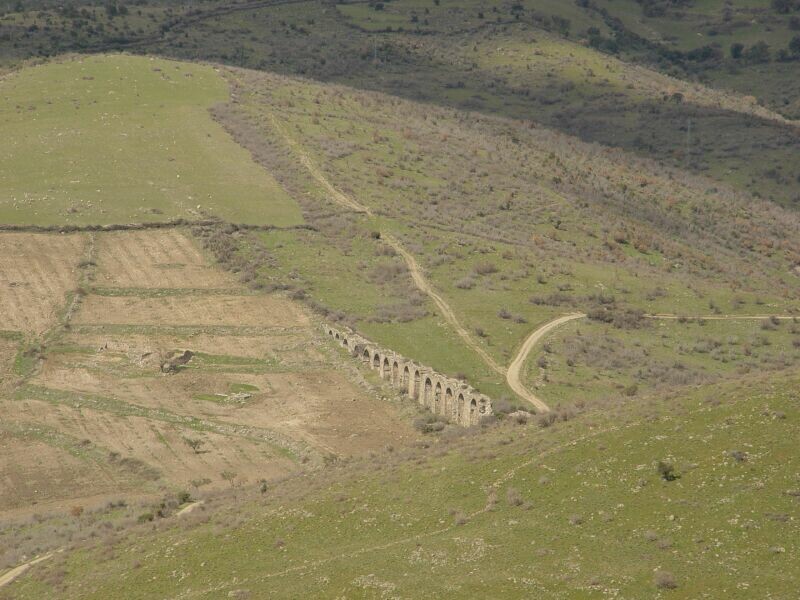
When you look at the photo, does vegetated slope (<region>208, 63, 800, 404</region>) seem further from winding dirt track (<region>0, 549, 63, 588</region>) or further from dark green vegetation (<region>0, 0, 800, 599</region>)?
winding dirt track (<region>0, 549, 63, 588</region>)

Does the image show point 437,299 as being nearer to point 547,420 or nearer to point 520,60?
point 547,420

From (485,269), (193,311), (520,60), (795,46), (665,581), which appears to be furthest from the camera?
(795,46)

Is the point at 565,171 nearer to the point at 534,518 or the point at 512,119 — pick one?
the point at 512,119

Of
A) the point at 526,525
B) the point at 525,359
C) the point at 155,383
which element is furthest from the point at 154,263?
the point at 526,525

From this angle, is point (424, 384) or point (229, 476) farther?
point (424, 384)

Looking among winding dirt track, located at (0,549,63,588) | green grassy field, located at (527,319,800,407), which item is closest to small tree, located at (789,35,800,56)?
green grassy field, located at (527,319,800,407)

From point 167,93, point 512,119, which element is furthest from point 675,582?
point 512,119

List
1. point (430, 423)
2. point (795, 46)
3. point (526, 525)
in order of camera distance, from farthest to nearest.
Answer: point (795, 46) → point (430, 423) → point (526, 525)
